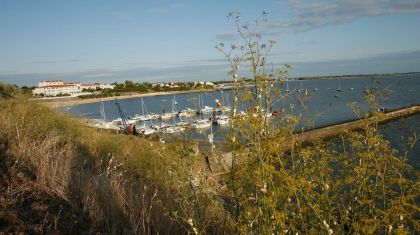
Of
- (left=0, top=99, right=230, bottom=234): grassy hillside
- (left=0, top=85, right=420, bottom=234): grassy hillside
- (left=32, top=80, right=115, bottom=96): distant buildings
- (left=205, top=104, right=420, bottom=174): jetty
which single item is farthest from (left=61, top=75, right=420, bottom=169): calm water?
(left=32, top=80, right=115, bottom=96): distant buildings

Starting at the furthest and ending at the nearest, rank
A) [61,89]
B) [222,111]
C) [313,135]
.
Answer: [61,89] → [313,135] → [222,111]

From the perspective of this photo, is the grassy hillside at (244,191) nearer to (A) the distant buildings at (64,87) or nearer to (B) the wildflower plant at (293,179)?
(B) the wildflower plant at (293,179)

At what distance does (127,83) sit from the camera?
161m

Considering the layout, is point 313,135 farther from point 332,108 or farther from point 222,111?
point 332,108

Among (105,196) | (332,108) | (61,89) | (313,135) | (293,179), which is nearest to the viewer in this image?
(293,179)

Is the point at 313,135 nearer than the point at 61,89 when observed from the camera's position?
Yes

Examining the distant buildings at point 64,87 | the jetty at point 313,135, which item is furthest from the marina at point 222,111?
the distant buildings at point 64,87

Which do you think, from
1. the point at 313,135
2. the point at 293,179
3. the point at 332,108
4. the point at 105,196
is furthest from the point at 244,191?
the point at 332,108

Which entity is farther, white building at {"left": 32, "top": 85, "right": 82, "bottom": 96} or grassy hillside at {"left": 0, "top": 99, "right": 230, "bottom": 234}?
white building at {"left": 32, "top": 85, "right": 82, "bottom": 96}

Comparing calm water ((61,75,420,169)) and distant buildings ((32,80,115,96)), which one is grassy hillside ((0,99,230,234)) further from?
distant buildings ((32,80,115,96))

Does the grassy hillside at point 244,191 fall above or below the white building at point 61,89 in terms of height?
above

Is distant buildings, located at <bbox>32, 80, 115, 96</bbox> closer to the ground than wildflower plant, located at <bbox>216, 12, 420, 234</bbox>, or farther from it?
closer to the ground

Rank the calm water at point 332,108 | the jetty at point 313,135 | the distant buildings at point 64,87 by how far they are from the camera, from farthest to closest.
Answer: the distant buildings at point 64,87 < the calm water at point 332,108 < the jetty at point 313,135

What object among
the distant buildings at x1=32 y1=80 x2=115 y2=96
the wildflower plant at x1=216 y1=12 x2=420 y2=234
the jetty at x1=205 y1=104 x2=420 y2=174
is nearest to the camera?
the wildflower plant at x1=216 y1=12 x2=420 y2=234
